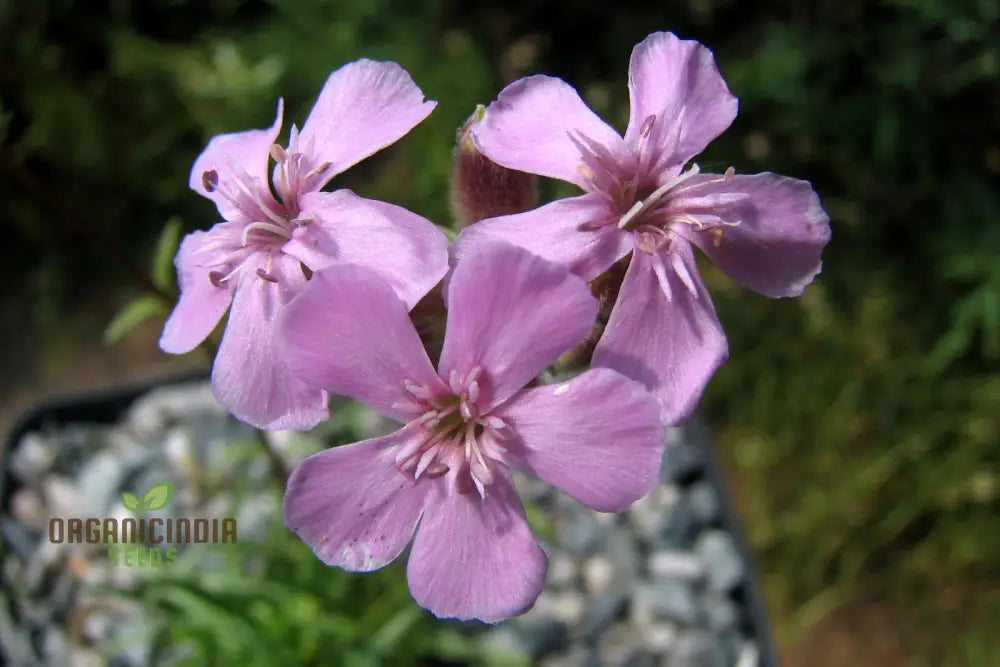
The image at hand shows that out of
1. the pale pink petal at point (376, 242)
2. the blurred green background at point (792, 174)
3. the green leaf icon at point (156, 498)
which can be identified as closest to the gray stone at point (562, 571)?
the blurred green background at point (792, 174)

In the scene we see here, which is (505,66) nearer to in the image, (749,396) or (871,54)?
(871,54)

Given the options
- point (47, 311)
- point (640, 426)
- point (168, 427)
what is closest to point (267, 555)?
point (168, 427)

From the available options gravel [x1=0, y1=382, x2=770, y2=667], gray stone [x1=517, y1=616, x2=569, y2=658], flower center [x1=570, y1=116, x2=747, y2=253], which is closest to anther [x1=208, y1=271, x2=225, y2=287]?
flower center [x1=570, y1=116, x2=747, y2=253]

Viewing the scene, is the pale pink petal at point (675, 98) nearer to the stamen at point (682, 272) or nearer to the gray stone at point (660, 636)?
the stamen at point (682, 272)

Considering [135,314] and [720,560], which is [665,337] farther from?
[720,560]

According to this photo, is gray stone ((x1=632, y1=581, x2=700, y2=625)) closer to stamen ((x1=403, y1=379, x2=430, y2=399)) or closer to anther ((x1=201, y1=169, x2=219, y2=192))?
stamen ((x1=403, y1=379, x2=430, y2=399))

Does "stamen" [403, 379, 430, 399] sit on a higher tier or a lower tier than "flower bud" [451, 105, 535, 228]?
lower

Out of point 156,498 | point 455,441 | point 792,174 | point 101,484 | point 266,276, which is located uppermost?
point 266,276

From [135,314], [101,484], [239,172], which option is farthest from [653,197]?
[101,484]
